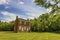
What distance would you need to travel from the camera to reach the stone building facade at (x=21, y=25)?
176 feet

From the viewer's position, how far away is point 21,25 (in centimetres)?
5519

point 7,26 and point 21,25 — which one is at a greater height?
point 21,25

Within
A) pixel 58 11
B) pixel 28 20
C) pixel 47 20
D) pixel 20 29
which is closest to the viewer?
pixel 47 20

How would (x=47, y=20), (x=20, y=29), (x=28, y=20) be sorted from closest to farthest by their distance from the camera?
(x=47, y=20) < (x=20, y=29) < (x=28, y=20)

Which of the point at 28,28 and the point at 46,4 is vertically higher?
the point at 46,4

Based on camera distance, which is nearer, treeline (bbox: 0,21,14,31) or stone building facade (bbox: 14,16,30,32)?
stone building facade (bbox: 14,16,30,32)

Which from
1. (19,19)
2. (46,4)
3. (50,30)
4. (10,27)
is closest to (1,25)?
(10,27)

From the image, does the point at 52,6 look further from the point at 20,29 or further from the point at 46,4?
the point at 20,29

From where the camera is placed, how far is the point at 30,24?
5581 centimetres

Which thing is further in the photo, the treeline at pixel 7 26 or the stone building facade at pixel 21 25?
the treeline at pixel 7 26

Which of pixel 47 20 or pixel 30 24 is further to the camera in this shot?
pixel 30 24

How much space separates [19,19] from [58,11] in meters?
36.4

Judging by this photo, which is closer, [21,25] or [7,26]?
[21,25]

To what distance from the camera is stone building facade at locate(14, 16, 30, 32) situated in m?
53.5
